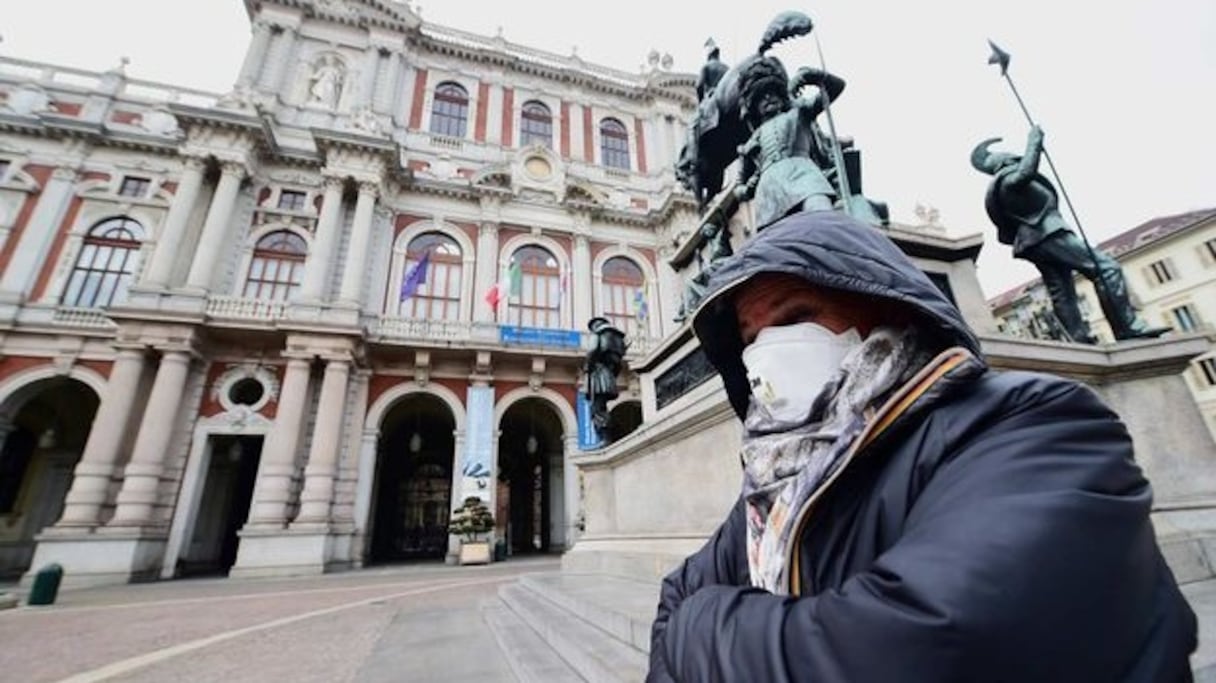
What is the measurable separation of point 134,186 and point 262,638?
60.1ft

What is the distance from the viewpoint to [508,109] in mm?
20812

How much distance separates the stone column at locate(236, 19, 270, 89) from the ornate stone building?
0.42ft

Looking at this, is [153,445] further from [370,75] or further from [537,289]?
[370,75]

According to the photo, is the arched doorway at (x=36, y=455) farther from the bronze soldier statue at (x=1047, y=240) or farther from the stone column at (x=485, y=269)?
the bronze soldier statue at (x=1047, y=240)

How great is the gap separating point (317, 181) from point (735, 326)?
61.9 feet

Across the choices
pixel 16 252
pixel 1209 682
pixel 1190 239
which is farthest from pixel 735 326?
pixel 1190 239

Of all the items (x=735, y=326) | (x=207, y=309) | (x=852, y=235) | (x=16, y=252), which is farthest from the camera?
(x=16, y=252)

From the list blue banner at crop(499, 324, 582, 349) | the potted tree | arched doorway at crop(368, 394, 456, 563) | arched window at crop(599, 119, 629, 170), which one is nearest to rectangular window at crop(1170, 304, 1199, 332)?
arched window at crop(599, 119, 629, 170)

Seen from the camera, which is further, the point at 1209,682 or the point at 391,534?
the point at 391,534

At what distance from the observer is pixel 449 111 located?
20125 millimetres

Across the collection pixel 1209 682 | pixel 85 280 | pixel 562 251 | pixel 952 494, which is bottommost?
pixel 1209 682

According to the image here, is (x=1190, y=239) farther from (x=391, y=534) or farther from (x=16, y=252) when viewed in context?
(x=16, y=252)

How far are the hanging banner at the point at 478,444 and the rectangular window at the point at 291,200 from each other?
867 cm

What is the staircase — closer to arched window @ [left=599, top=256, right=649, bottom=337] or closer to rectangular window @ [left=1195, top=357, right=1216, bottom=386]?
arched window @ [left=599, top=256, right=649, bottom=337]
